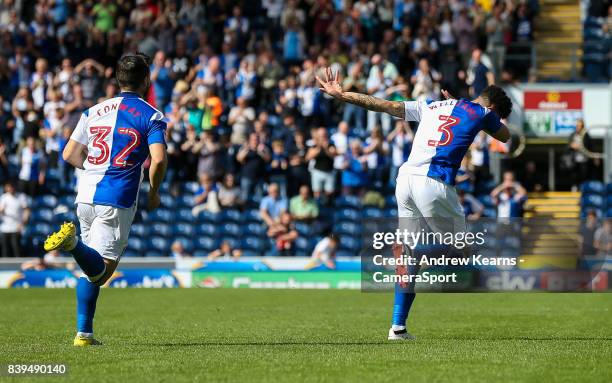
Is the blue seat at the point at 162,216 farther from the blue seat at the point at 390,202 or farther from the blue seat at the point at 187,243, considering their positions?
the blue seat at the point at 390,202

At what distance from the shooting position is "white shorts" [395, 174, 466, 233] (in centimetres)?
1012

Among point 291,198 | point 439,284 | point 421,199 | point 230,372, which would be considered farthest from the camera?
point 291,198

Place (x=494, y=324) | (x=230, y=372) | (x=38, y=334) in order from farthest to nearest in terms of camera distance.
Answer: (x=494, y=324) → (x=38, y=334) → (x=230, y=372)

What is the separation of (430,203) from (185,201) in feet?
48.3

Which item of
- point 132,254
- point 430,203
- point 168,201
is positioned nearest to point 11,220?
point 132,254

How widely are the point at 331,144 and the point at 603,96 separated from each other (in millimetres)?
6933

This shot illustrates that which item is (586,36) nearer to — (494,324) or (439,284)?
(439,284)

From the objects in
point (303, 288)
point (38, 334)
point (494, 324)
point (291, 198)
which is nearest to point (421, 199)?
point (494, 324)

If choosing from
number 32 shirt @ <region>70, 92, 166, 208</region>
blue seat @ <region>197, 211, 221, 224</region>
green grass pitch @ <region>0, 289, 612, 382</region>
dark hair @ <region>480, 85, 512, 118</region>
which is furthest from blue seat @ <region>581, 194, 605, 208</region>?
number 32 shirt @ <region>70, 92, 166, 208</region>

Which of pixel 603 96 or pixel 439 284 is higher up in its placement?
pixel 603 96

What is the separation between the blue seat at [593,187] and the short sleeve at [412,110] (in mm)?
14307

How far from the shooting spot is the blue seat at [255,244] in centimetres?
2344

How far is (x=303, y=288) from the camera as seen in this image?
21.9 meters

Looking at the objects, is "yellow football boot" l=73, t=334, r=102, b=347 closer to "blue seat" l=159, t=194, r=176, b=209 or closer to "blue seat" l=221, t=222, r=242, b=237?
"blue seat" l=221, t=222, r=242, b=237
